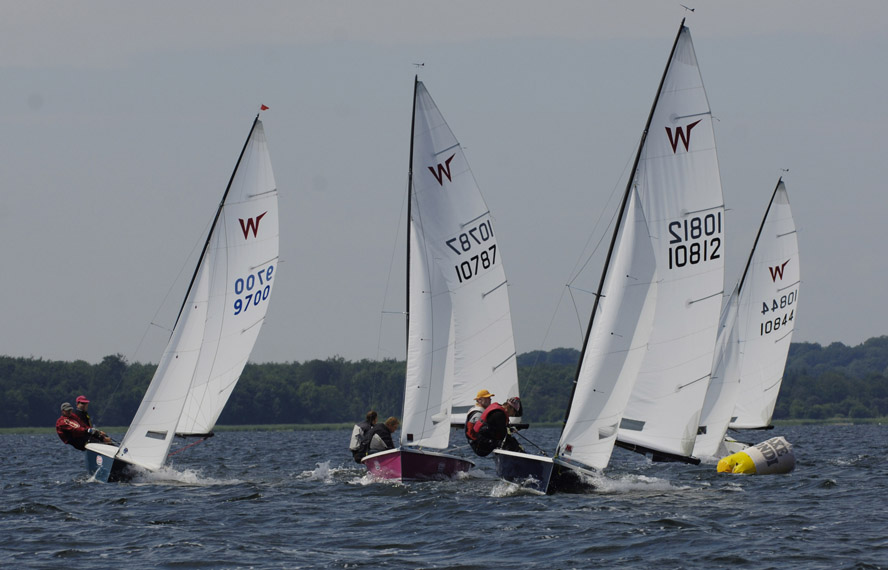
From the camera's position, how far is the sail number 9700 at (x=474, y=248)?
76.1 feet

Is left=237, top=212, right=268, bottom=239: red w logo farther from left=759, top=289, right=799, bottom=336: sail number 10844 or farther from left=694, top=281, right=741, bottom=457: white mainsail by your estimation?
left=759, top=289, right=799, bottom=336: sail number 10844

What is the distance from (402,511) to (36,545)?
531cm

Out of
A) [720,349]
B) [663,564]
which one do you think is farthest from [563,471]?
[720,349]

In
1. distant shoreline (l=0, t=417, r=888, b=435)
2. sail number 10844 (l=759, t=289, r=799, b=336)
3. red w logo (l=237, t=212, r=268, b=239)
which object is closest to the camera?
red w logo (l=237, t=212, r=268, b=239)

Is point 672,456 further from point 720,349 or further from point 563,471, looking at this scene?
point 720,349

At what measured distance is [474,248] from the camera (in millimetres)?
23484

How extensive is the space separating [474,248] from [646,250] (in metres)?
5.02

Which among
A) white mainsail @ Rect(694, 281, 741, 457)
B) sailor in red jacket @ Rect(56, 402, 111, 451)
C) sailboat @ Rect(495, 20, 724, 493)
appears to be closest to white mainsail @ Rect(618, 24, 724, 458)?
sailboat @ Rect(495, 20, 724, 493)

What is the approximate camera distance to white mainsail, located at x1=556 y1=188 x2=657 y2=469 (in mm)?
19016

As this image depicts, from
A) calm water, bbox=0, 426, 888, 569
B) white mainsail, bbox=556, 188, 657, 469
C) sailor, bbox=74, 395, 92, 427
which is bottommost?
calm water, bbox=0, 426, 888, 569

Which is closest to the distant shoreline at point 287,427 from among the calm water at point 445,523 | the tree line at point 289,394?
the tree line at point 289,394

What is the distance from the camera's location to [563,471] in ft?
61.2

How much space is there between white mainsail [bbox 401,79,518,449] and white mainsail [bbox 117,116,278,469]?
335 centimetres

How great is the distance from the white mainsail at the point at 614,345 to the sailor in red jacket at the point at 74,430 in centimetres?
931
